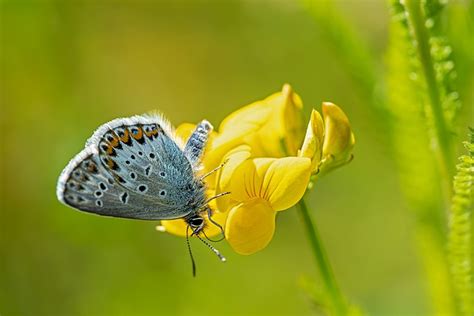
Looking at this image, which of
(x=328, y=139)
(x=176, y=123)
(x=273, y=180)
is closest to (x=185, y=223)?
(x=273, y=180)

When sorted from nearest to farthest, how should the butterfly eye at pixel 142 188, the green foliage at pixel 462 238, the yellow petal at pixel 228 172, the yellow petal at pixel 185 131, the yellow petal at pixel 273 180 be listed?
1. the green foliage at pixel 462 238
2. the yellow petal at pixel 273 180
3. the yellow petal at pixel 228 172
4. the butterfly eye at pixel 142 188
5. the yellow petal at pixel 185 131

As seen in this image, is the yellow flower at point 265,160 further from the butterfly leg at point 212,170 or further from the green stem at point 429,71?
the green stem at point 429,71

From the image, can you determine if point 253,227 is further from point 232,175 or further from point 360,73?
point 360,73

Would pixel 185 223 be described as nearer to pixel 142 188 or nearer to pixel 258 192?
pixel 142 188

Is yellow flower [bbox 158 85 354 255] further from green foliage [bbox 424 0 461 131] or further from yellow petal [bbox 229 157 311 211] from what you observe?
green foliage [bbox 424 0 461 131]

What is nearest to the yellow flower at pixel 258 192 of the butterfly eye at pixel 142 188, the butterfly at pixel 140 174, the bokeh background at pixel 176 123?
the butterfly at pixel 140 174

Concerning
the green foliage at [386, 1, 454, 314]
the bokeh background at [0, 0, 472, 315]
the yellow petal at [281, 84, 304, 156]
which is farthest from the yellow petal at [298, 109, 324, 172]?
the bokeh background at [0, 0, 472, 315]
